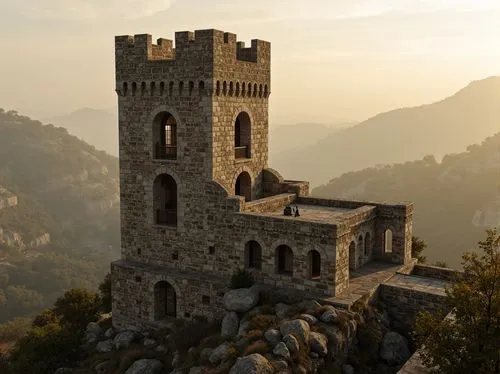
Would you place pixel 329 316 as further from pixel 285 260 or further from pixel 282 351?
pixel 285 260

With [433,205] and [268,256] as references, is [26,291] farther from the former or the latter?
[268,256]

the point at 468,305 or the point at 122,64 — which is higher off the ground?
the point at 122,64

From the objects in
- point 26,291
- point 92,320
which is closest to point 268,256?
point 92,320

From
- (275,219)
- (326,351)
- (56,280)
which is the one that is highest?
(275,219)

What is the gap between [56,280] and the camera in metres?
146

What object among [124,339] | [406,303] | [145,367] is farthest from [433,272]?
[124,339]

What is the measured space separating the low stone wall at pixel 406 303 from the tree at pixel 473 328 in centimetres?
683

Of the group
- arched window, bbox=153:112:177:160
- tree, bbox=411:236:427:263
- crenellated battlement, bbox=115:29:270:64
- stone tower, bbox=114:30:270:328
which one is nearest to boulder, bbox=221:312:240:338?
stone tower, bbox=114:30:270:328

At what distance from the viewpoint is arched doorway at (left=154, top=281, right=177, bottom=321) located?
28.6 metres

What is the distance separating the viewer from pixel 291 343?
20.2 m

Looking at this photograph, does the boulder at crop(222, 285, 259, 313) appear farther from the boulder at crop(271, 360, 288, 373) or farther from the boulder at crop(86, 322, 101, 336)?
the boulder at crop(86, 322, 101, 336)

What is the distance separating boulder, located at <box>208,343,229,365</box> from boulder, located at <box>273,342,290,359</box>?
2.43 metres

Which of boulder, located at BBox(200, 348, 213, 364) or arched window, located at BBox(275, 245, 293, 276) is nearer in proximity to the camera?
boulder, located at BBox(200, 348, 213, 364)

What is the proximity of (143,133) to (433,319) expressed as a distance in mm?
18100
